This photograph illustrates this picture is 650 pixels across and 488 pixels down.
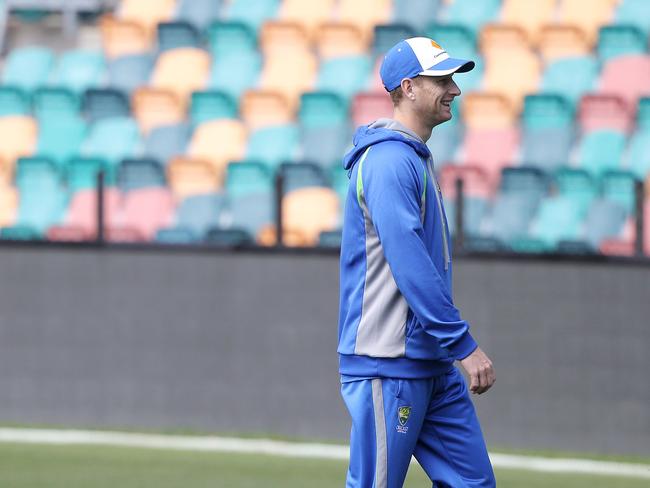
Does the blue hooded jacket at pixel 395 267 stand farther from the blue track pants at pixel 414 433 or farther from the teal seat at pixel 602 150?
the teal seat at pixel 602 150

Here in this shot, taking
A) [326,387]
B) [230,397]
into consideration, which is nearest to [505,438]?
[326,387]

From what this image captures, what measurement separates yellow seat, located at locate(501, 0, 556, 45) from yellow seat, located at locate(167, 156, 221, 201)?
361 cm

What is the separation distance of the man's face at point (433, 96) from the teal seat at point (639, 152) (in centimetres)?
714

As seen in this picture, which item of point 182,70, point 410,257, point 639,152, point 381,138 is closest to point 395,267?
point 410,257

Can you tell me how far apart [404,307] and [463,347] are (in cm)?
25

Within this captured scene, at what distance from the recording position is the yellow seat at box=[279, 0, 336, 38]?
14180mm

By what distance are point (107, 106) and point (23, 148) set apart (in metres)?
0.88

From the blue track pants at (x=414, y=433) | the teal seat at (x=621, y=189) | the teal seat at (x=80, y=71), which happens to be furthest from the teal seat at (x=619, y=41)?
the blue track pants at (x=414, y=433)

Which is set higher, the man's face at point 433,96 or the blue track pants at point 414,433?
the man's face at point 433,96

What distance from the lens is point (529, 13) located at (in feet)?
45.4

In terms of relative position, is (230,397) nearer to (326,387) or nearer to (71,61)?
(326,387)

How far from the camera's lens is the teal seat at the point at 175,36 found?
1394 centimetres

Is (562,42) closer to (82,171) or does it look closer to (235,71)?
(235,71)

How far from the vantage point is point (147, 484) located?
8.30 metres
